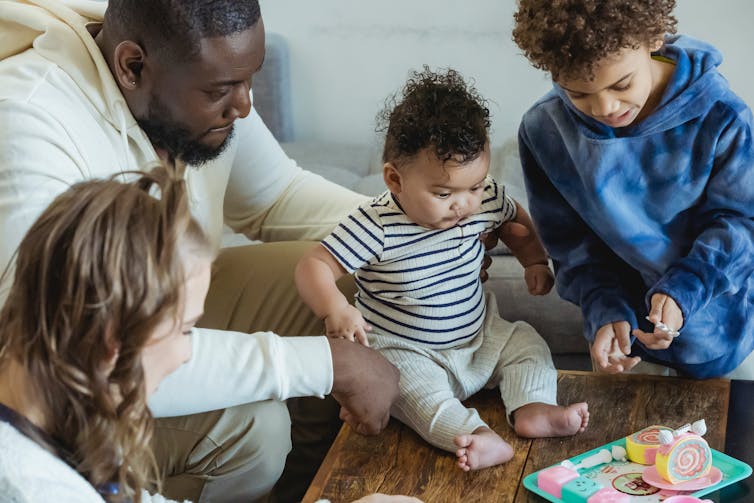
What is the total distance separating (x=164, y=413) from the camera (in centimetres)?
146

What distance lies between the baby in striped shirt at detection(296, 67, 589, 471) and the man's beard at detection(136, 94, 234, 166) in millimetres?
278

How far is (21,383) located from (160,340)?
14 cm

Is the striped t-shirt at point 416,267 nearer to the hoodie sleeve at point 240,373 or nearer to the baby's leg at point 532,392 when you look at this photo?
the baby's leg at point 532,392

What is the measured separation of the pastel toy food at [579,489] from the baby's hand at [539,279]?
0.45m

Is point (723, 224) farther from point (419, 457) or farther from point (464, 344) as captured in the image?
point (419, 457)

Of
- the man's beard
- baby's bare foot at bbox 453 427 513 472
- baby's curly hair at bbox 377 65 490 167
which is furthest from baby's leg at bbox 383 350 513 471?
the man's beard

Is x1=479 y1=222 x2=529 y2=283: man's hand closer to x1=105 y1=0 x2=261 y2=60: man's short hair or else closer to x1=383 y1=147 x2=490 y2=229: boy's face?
x1=383 y1=147 x2=490 y2=229: boy's face

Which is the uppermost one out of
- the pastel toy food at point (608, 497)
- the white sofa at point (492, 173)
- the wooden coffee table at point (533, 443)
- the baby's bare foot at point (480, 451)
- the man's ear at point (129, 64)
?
the man's ear at point (129, 64)

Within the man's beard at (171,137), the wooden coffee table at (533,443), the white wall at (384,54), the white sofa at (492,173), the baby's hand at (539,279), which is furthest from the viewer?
the white wall at (384,54)

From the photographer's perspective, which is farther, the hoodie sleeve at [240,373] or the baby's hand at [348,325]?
the baby's hand at [348,325]

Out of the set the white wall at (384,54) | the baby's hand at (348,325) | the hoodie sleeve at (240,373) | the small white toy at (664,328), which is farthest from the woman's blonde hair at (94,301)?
the white wall at (384,54)

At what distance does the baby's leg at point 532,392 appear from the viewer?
5.05ft

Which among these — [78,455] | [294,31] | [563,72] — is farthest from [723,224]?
[294,31]

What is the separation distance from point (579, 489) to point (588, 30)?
0.63m
